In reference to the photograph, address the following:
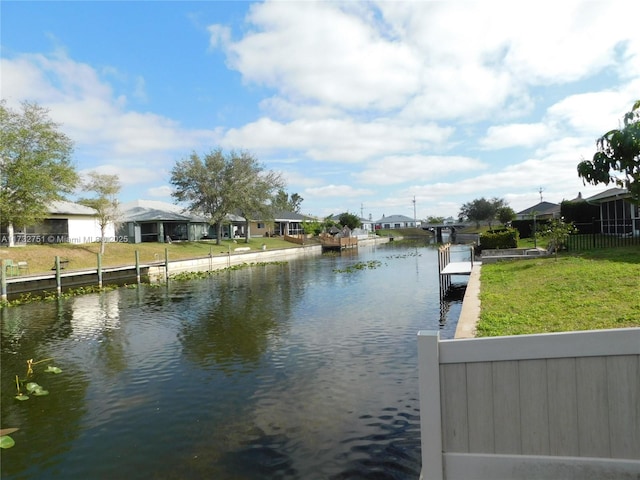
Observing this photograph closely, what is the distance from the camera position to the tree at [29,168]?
29828mm

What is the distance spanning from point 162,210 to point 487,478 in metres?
53.4

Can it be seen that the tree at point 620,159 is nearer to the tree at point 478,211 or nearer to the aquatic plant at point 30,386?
the aquatic plant at point 30,386

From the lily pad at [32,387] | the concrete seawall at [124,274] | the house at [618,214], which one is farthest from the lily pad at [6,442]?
the house at [618,214]

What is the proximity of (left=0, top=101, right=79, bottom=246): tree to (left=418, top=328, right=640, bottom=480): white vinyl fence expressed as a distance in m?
33.7

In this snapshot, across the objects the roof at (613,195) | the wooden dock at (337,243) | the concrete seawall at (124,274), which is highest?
the roof at (613,195)

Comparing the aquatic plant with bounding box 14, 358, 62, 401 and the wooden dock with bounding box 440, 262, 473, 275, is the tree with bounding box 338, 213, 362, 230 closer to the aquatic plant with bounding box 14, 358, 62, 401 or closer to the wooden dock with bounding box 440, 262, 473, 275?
the wooden dock with bounding box 440, 262, 473, 275

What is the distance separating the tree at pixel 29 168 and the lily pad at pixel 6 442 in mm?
27860

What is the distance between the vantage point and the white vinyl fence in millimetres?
3330

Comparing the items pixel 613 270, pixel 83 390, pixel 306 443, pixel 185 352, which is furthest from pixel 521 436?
pixel 613 270

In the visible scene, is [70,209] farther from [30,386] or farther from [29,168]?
[30,386]

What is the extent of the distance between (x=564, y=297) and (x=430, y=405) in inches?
309

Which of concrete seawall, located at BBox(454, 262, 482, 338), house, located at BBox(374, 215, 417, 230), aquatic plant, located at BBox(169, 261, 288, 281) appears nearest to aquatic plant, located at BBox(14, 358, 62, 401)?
concrete seawall, located at BBox(454, 262, 482, 338)

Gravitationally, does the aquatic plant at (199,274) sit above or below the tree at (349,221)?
below

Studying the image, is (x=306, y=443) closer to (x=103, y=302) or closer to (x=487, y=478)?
(x=487, y=478)
